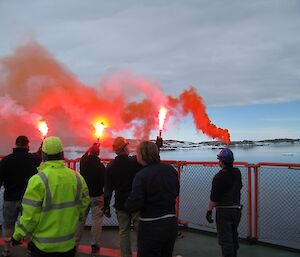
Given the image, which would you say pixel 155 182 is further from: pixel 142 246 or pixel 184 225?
pixel 184 225

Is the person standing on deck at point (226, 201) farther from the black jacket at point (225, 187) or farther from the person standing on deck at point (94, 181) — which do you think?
the person standing on deck at point (94, 181)

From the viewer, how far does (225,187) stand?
5.67 meters

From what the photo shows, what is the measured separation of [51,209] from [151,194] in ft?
3.64

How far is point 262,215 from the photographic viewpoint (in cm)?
1450

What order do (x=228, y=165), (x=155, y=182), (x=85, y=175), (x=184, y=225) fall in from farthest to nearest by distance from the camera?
1. (x=184, y=225)
2. (x=85, y=175)
3. (x=228, y=165)
4. (x=155, y=182)

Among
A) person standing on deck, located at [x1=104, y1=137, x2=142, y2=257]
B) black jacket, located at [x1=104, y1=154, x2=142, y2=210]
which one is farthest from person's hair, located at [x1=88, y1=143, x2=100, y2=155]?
black jacket, located at [x1=104, y1=154, x2=142, y2=210]

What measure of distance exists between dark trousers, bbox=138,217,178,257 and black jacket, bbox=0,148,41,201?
2593mm

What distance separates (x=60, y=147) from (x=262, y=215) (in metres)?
12.3

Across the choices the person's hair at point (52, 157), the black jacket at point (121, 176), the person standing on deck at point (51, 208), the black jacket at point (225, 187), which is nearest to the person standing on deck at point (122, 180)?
the black jacket at point (121, 176)

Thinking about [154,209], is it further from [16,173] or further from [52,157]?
[16,173]

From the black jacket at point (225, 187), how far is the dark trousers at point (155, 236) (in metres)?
1.59

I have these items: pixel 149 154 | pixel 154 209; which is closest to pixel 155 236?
pixel 154 209

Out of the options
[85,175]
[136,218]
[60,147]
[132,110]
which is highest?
[132,110]

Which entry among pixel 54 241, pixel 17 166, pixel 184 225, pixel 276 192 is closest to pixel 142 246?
pixel 54 241
